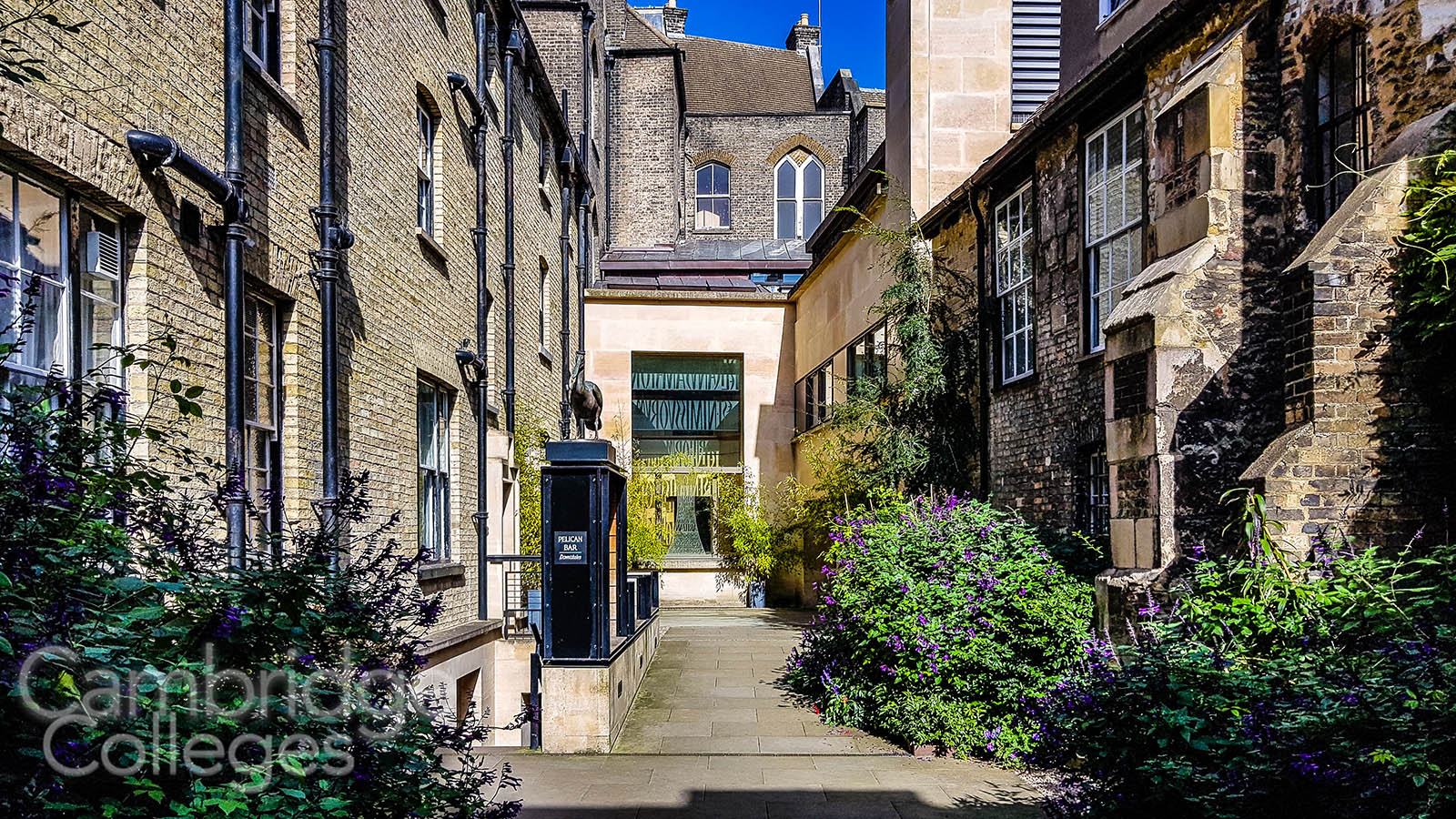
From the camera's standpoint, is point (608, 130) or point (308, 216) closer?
point (308, 216)

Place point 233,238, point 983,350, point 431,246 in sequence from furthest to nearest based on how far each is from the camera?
point 983,350 → point 431,246 → point 233,238

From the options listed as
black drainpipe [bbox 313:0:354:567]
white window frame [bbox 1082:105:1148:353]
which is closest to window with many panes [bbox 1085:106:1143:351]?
white window frame [bbox 1082:105:1148:353]

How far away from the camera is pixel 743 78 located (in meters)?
42.8

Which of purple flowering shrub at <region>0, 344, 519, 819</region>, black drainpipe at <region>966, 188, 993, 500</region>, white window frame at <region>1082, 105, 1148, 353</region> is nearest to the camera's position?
purple flowering shrub at <region>0, 344, 519, 819</region>

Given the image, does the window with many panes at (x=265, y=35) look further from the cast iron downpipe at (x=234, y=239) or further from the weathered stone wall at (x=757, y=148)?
the weathered stone wall at (x=757, y=148)

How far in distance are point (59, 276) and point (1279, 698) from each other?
20.6ft

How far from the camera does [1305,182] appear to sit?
813cm

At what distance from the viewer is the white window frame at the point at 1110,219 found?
10.5 metres

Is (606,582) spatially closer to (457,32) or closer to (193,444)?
(193,444)

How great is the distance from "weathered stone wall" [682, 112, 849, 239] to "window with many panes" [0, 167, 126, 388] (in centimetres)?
3174

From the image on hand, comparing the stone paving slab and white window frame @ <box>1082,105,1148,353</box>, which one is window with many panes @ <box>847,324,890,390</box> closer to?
white window frame @ <box>1082,105,1148,353</box>

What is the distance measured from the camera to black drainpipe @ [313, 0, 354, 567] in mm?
8906

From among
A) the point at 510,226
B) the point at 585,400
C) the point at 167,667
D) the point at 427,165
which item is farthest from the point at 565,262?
the point at 167,667

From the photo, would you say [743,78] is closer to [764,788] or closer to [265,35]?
[265,35]
